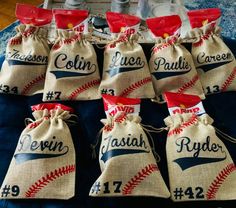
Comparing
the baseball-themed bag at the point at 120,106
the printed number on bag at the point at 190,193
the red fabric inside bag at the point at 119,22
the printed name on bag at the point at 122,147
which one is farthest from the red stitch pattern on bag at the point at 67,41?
the printed number on bag at the point at 190,193

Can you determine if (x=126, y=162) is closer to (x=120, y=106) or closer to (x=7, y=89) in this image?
(x=120, y=106)

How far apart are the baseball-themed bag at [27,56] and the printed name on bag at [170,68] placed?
298 millimetres

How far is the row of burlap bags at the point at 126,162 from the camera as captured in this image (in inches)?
25.2

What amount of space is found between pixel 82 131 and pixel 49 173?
0.50ft

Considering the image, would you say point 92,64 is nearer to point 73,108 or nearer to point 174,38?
point 73,108

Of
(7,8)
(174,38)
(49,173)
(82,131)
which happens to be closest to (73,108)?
(82,131)

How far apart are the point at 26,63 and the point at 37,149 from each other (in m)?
0.27

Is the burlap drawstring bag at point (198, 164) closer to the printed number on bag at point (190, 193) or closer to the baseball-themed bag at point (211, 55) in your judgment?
the printed number on bag at point (190, 193)

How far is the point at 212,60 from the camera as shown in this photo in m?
0.90

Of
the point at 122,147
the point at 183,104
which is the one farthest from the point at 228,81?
the point at 122,147

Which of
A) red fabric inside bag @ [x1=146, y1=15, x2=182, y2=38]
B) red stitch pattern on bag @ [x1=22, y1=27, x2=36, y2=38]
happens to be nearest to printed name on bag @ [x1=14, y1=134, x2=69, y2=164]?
red stitch pattern on bag @ [x1=22, y1=27, x2=36, y2=38]

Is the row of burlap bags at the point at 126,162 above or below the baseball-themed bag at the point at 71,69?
below

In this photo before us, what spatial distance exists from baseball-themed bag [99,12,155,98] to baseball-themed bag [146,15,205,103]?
28mm

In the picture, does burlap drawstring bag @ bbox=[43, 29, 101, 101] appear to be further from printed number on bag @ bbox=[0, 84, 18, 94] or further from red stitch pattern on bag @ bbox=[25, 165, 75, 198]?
red stitch pattern on bag @ bbox=[25, 165, 75, 198]
